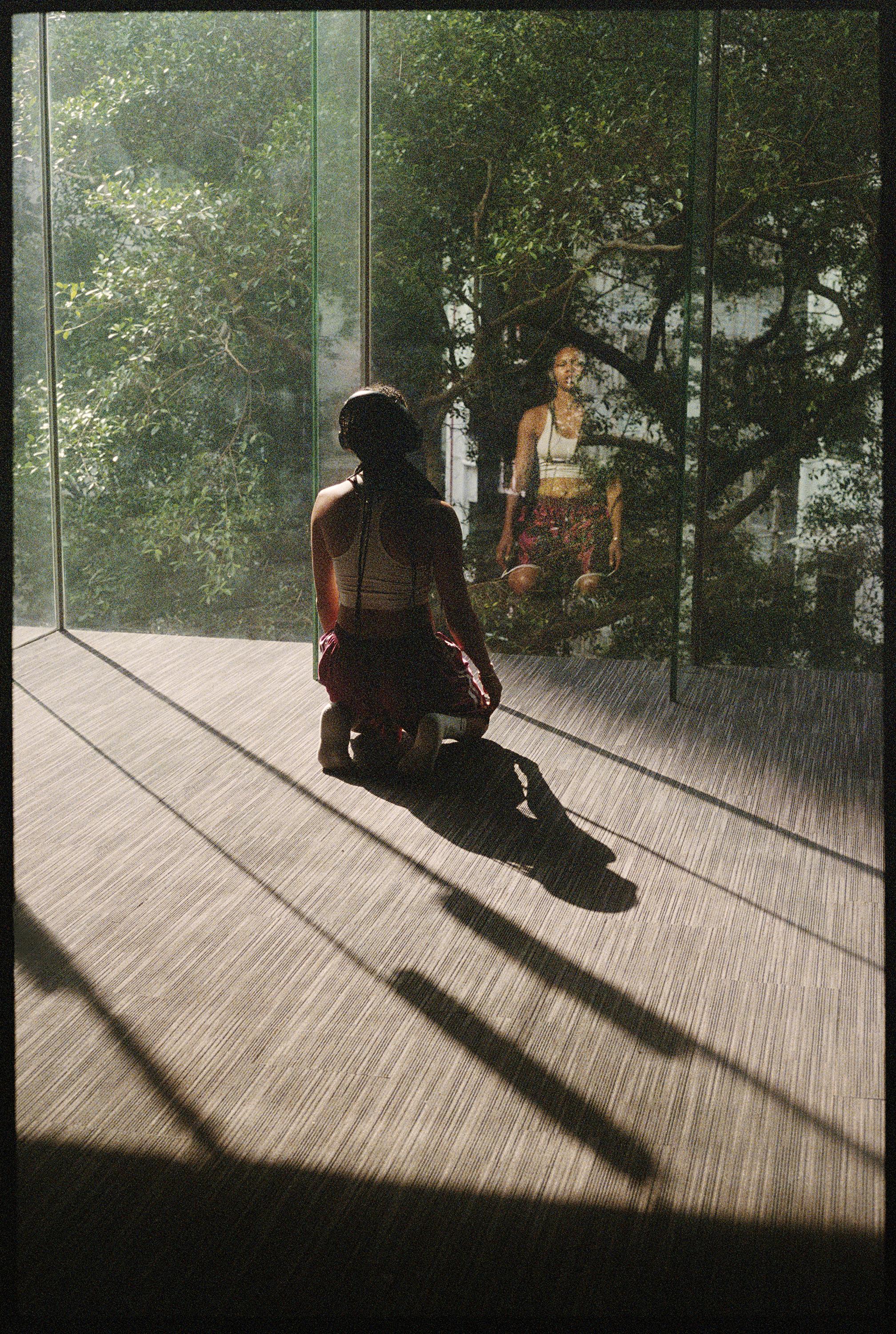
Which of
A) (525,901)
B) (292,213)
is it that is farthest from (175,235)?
(525,901)

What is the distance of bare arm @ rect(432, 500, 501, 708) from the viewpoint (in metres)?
3.38

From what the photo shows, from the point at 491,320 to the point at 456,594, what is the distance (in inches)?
81.2

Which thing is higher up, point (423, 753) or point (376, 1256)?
point (423, 753)

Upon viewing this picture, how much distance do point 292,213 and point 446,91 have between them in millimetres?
886

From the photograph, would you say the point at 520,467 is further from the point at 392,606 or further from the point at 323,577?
the point at 392,606

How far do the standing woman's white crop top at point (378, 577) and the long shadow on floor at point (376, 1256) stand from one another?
1.87 metres

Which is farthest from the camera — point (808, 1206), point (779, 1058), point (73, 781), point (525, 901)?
point (73, 781)

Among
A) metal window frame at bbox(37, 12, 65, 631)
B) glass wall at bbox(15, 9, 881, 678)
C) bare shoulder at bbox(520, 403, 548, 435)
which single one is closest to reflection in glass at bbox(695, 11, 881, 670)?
glass wall at bbox(15, 9, 881, 678)

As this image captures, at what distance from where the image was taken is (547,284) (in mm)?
5195

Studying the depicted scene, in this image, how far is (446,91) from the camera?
17.2 ft

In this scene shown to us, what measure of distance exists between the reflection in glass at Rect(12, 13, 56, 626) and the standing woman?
66.2 inches

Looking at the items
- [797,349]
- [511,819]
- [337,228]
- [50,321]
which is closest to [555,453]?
[797,349]

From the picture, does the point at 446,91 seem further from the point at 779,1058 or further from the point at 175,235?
the point at 779,1058

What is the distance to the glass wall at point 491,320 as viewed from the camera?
4828mm
